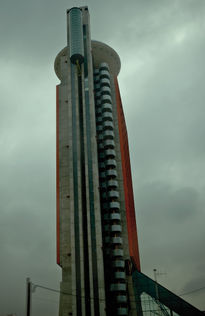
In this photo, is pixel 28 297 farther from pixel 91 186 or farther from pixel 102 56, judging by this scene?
pixel 102 56

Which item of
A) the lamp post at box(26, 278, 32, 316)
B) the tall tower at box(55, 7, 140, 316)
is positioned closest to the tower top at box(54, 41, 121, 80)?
the tall tower at box(55, 7, 140, 316)

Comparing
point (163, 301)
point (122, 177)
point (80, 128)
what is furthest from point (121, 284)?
point (80, 128)

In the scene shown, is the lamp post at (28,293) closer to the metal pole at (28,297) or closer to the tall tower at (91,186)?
the metal pole at (28,297)

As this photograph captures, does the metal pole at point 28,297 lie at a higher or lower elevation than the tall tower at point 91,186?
lower

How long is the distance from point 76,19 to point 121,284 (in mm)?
82992

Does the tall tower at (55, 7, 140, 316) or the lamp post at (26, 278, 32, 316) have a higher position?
the tall tower at (55, 7, 140, 316)

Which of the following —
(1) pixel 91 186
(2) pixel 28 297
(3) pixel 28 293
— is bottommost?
(2) pixel 28 297

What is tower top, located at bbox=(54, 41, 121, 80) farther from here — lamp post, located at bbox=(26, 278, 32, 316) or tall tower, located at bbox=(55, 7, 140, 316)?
lamp post, located at bbox=(26, 278, 32, 316)

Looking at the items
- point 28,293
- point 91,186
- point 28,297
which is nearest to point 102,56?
point 91,186

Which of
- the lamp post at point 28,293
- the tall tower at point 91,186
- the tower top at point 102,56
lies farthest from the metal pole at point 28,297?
the tower top at point 102,56

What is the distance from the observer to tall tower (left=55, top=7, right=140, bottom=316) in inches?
3159

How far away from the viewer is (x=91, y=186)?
90.6m

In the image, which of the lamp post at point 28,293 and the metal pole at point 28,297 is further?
the lamp post at point 28,293

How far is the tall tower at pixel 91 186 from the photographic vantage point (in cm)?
8025
